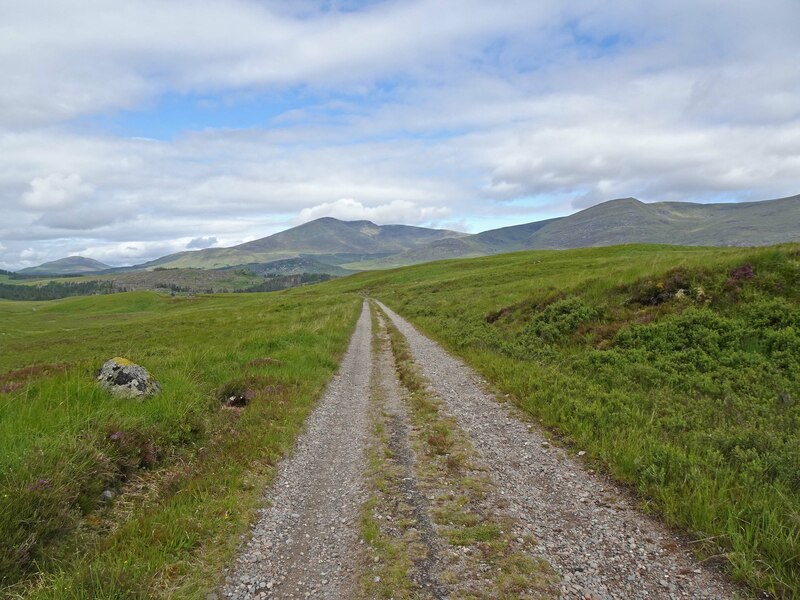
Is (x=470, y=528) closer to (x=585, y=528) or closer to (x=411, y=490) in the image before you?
(x=411, y=490)

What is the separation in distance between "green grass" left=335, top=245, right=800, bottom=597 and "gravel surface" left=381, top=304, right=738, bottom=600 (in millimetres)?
425

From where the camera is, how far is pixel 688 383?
11727mm

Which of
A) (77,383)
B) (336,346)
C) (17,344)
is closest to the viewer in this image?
(77,383)

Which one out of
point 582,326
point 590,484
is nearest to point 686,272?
point 582,326

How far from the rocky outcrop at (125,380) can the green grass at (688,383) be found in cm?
1053

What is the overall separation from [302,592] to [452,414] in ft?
24.0

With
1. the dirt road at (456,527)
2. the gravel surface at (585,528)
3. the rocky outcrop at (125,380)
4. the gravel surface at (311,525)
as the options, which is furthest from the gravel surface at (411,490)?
the rocky outcrop at (125,380)

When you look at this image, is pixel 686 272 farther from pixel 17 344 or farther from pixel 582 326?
pixel 17 344

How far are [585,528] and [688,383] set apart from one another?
25.3ft

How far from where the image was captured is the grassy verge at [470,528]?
510cm

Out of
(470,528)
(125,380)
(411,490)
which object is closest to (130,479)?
(125,380)

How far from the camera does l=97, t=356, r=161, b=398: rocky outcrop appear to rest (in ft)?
35.1

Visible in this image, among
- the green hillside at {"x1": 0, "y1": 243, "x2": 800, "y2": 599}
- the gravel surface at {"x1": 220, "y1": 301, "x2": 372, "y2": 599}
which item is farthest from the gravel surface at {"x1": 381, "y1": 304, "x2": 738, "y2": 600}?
the gravel surface at {"x1": 220, "y1": 301, "x2": 372, "y2": 599}

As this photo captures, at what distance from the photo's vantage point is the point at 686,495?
261 inches
